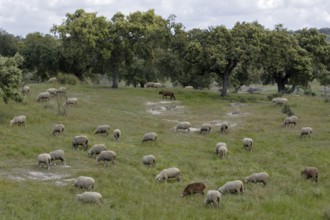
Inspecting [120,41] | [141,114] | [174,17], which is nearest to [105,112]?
[141,114]

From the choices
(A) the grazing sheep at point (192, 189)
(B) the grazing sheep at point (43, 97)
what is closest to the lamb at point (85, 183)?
(A) the grazing sheep at point (192, 189)

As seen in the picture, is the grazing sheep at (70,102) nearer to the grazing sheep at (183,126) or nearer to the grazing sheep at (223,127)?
the grazing sheep at (183,126)

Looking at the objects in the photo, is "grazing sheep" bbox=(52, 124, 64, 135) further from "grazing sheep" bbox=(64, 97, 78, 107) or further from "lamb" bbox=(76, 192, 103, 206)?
"lamb" bbox=(76, 192, 103, 206)

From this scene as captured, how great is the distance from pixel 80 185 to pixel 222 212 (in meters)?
6.51

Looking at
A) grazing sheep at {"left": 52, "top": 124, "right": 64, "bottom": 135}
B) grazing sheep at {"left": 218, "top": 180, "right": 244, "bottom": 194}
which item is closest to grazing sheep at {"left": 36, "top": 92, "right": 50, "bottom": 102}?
grazing sheep at {"left": 52, "top": 124, "right": 64, "bottom": 135}

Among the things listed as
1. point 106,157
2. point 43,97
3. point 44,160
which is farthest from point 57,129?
point 43,97

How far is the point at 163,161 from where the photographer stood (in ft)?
92.3

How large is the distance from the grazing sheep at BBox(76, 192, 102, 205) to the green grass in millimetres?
431

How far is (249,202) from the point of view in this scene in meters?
20.5

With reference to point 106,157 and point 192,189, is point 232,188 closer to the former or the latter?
point 192,189

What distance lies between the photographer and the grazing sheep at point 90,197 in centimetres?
1919

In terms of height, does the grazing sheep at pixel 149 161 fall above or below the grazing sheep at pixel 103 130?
below

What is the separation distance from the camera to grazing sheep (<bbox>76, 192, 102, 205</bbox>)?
19188 millimetres

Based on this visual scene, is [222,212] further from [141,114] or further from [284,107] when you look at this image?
[284,107]
